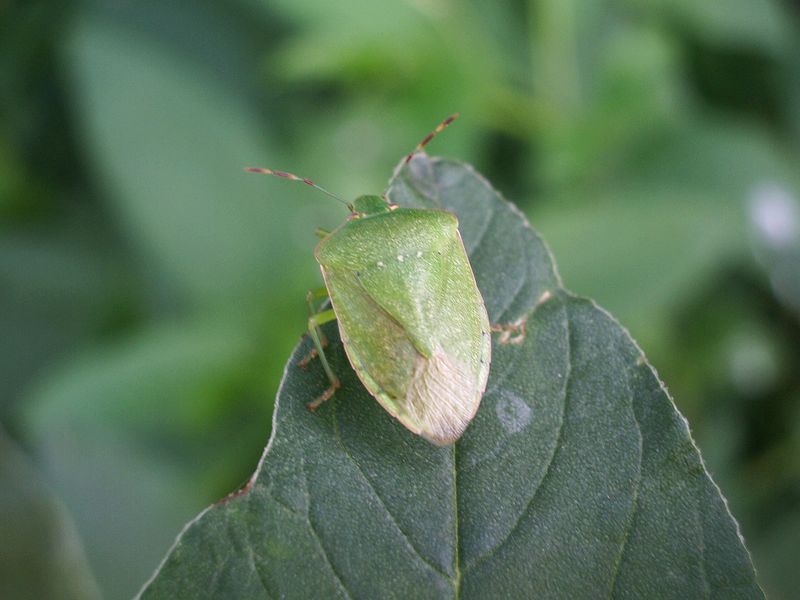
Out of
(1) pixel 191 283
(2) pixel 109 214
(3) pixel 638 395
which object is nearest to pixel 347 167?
(1) pixel 191 283

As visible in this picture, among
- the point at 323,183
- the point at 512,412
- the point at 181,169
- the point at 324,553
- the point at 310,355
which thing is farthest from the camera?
the point at 181,169

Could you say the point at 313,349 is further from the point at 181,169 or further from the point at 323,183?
the point at 181,169

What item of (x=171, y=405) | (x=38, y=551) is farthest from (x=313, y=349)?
(x=171, y=405)

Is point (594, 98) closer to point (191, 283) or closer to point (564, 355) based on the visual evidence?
point (191, 283)

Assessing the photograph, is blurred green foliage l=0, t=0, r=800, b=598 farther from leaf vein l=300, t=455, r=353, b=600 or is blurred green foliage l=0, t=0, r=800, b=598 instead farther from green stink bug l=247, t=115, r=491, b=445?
leaf vein l=300, t=455, r=353, b=600

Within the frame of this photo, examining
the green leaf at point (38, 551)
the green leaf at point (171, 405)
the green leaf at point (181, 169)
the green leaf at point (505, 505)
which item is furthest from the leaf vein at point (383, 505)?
the green leaf at point (181, 169)

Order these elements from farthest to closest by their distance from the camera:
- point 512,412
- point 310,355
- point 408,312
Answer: point 408,312 < point 310,355 < point 512,412

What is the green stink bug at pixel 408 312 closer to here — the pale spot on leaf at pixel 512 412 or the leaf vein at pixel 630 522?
the pale spot on leaf at pixel 512 412
